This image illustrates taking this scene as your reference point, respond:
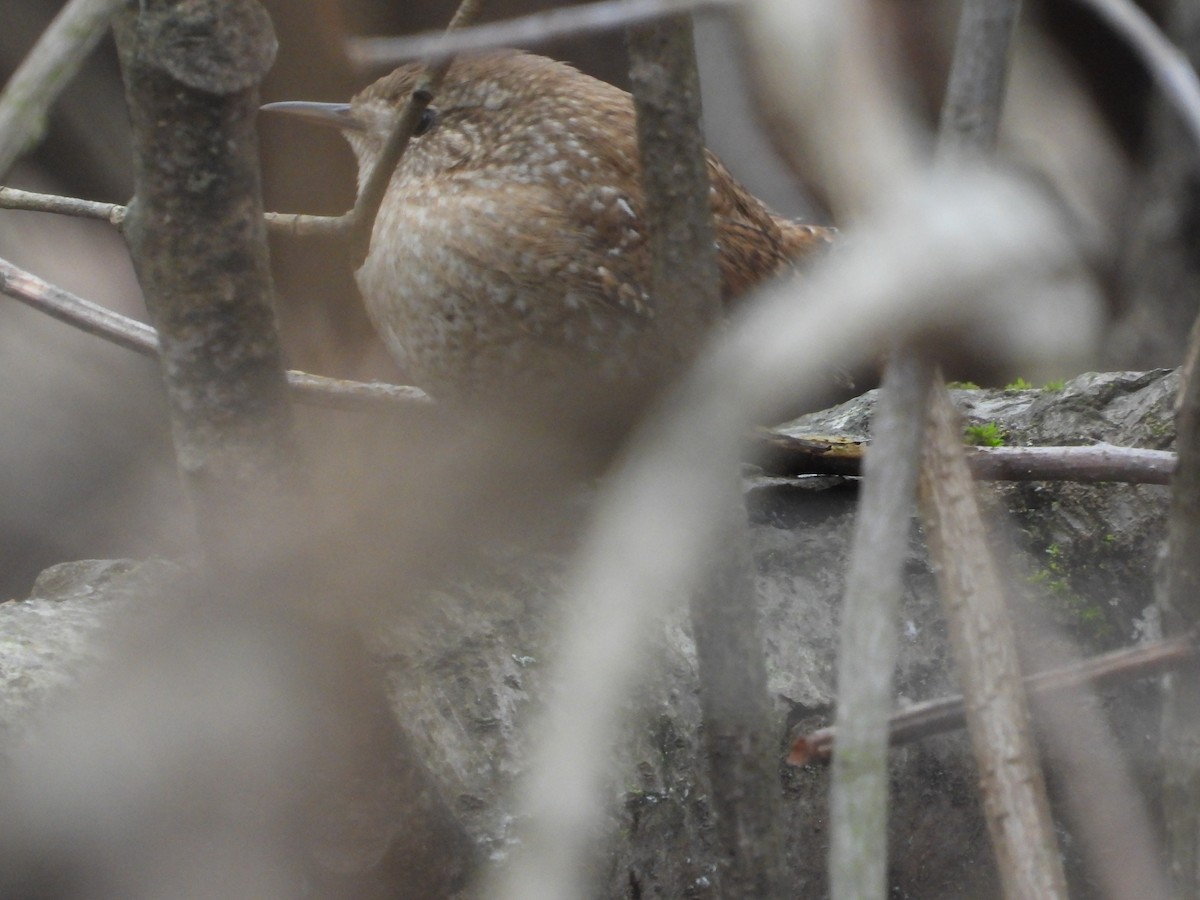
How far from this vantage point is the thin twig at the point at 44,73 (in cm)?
72

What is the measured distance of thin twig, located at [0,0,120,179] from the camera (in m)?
0.72

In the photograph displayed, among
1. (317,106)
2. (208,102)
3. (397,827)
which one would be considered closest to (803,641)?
(397,827)

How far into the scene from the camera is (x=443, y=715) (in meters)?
1.59

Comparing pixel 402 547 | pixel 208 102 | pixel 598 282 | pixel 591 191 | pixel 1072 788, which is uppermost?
pixel 591 191

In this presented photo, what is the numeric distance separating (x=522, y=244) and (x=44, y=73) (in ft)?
4.22

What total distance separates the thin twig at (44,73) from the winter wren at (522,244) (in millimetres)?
1150

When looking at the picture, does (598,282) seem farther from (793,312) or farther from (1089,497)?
(793,312)

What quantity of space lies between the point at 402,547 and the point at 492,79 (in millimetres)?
1021

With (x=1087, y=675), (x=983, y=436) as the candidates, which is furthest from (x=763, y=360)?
(x=983, y=436)

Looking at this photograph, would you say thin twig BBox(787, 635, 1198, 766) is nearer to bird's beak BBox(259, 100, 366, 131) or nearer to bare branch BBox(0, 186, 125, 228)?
bare branch BBox(0, 186, 125, 228)

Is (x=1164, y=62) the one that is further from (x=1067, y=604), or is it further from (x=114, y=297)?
(x=114, y=297)

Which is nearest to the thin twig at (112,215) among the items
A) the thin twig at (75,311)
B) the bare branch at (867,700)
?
the thin twig at (75,311)

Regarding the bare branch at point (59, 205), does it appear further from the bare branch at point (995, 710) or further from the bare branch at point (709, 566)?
the bare branch at point (995, 710)

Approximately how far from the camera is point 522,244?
2004mm
